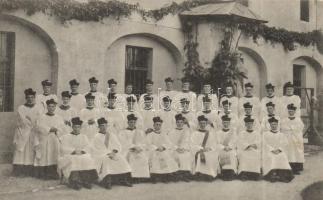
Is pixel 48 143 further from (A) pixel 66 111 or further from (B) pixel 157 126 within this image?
(B) pixel 157 126

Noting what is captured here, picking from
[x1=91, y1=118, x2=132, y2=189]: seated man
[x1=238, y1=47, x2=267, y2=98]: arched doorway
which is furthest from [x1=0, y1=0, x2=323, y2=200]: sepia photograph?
[x1=238, y1=47, x2=267, y2=98]: arched doorway

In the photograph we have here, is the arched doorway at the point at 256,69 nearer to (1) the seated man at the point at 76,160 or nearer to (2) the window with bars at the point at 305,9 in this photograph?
(2) the window with bars at the point at 305,9

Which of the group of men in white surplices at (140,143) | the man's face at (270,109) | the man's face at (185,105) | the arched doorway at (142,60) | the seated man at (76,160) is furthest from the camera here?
the arched doorway at (142,60)

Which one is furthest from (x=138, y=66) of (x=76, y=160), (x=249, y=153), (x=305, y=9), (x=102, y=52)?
(x=305, y=9)

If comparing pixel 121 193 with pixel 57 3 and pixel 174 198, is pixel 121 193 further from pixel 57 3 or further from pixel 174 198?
pixel 57 3

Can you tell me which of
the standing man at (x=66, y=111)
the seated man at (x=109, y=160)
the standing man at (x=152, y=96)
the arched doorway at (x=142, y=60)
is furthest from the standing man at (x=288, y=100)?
the standing man at (x=66, y=111)

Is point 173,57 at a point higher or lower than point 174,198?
higher

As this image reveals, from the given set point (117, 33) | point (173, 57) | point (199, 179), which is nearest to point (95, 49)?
point (117, 33)

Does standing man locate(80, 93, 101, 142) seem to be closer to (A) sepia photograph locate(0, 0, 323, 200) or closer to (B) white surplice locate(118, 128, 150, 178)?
(A) sepia photograph locate(0, 0, 323, 200)
